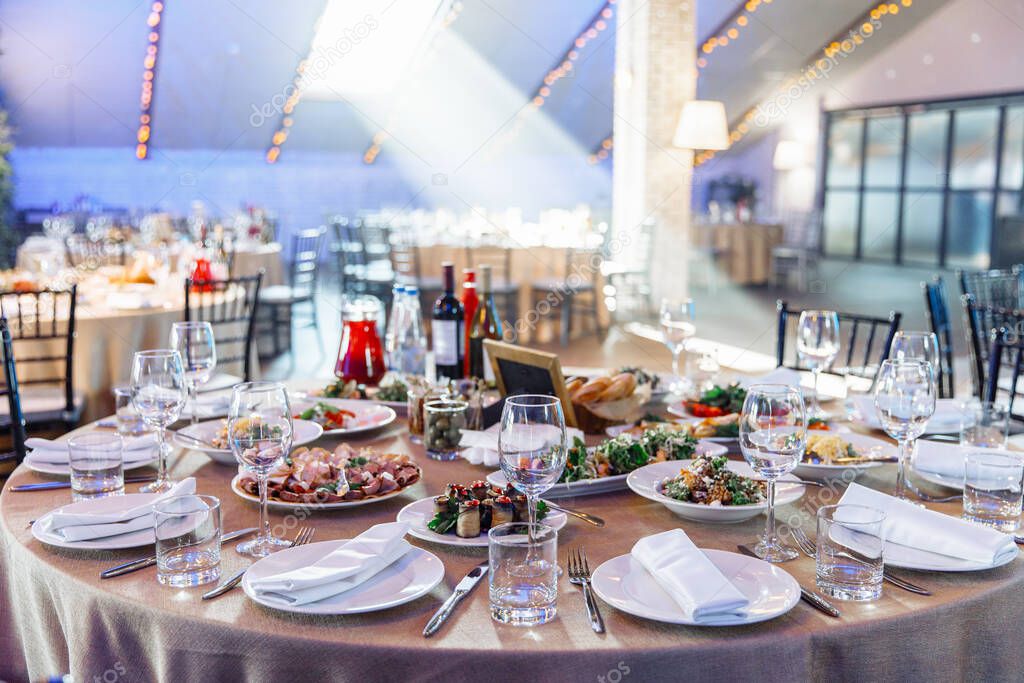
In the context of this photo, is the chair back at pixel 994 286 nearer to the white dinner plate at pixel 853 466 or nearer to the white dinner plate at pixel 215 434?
the white dinner plate at pixel 853 466

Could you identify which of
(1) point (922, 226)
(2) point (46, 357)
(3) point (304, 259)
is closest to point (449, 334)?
(2) point (46, 357)

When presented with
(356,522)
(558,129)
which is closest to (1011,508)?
(356,522)

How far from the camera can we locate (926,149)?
13047 mm

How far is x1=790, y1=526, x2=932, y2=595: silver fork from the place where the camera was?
126 centimetres

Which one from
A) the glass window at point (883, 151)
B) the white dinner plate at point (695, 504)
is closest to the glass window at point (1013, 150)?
the glass window at point (883, 151)

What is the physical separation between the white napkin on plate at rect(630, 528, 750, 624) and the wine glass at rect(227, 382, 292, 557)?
0.53m

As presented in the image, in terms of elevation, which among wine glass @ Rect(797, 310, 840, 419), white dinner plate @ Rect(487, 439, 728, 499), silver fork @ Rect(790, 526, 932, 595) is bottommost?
silver fork @ Rect(790, 526, 932, 595)

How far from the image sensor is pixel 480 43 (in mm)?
11227

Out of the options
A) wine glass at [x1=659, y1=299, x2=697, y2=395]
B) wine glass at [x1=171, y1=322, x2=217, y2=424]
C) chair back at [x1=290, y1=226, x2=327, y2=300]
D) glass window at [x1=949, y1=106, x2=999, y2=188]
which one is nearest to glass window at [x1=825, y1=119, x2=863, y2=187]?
glass window at [x1=949, y1=106, x2=999, y2=188]

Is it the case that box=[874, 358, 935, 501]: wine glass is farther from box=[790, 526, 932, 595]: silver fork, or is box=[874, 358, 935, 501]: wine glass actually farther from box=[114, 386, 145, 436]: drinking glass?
box=[114, 386, 145, 436]: drinking glass

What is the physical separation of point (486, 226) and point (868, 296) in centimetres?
439

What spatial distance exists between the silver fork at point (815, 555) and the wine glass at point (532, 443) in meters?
0.39

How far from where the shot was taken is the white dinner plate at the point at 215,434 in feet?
5.91

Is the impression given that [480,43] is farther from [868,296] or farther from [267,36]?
[868,296]
